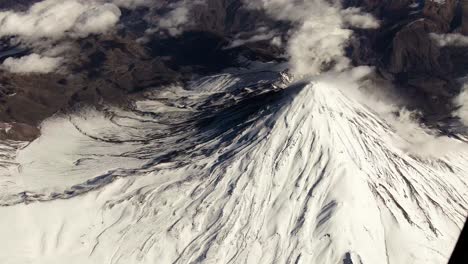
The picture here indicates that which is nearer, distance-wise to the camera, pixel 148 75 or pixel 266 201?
pixel 266 201

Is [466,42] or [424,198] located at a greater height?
[424,198]

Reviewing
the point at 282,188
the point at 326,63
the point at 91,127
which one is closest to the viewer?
the point at 282,188

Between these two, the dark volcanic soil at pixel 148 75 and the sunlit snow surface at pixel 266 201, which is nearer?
the sunlit snow surface at pixel 266 201

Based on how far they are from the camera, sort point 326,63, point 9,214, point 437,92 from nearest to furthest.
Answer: point 9,214, point 437,92, point 326,63

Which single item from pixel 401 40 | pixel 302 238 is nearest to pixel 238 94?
pixel 401 40

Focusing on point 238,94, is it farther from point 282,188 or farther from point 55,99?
point 282,188

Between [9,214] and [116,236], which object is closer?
[116,236]

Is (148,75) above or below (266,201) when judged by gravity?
above

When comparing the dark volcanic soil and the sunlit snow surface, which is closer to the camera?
the sunlit snow surface
